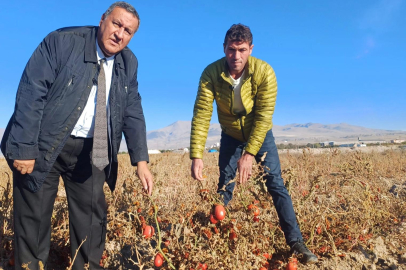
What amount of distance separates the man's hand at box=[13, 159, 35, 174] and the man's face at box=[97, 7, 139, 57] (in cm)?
91

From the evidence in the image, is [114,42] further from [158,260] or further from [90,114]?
[158,260]

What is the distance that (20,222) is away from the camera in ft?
7.20

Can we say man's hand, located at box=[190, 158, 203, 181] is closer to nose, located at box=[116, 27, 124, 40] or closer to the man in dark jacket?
the man in dark jacket

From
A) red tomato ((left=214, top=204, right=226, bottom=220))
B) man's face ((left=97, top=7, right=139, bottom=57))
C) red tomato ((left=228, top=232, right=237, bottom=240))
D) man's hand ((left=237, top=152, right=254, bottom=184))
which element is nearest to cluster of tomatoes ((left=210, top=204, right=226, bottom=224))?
red tomato ((left=214, top=204, right=226, bottom=220))

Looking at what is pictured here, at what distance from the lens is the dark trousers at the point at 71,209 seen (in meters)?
2.20

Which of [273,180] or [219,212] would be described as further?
[273,180]

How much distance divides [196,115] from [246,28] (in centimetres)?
83

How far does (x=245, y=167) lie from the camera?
8.21 ft

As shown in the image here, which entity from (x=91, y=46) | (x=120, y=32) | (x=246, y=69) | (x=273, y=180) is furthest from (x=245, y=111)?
(x=91, y=46)

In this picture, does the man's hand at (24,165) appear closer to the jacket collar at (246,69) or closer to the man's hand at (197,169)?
the man's hand at (197,169)

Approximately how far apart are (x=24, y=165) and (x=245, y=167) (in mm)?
1533

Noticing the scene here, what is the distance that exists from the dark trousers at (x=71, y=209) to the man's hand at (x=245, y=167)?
1089mm

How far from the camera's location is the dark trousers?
220cm

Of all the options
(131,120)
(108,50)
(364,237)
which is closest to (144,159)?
(131,120)
